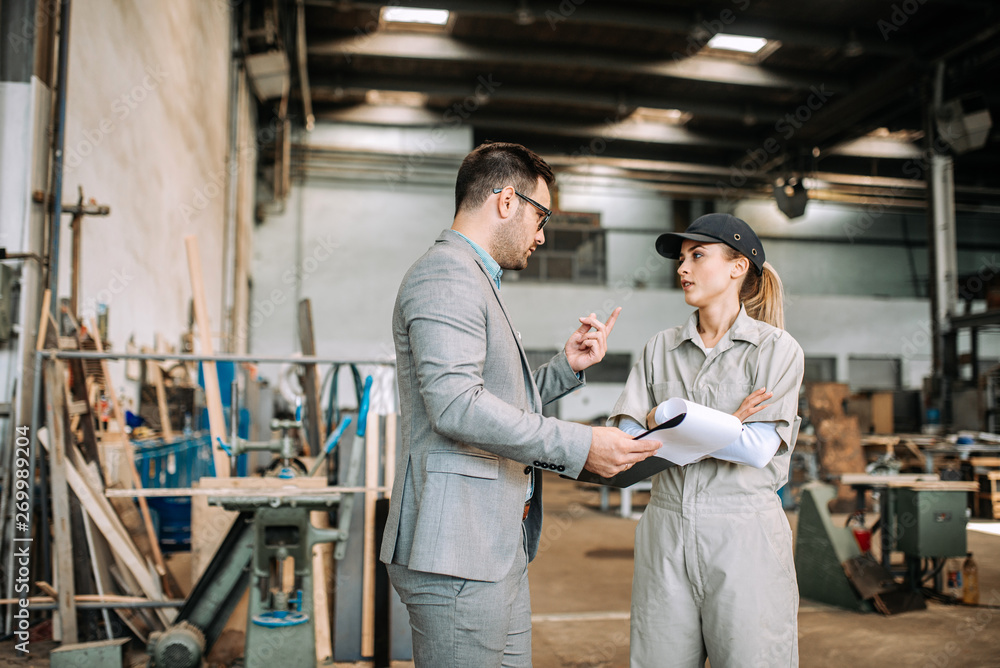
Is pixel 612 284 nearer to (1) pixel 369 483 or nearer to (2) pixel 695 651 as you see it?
(1) pixel 369 483

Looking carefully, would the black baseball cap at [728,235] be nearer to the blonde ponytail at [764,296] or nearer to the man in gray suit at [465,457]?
the blonde ponytail at [764,296]

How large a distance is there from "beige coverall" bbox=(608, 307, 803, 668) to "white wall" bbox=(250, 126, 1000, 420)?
10.3 meters

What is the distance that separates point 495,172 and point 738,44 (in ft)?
31.5

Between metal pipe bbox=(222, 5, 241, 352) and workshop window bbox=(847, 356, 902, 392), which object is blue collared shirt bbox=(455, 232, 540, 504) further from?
workshop window bbox=(847, 356, 902, 392)

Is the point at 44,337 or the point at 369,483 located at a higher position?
the point at 44,337

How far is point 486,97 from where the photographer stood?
34.9 ft

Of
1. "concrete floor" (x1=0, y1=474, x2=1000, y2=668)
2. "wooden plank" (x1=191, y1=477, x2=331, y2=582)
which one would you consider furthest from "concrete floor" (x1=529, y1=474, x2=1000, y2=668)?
"wooden plank" (x1=191, y1=477, x2=331, y2=582)

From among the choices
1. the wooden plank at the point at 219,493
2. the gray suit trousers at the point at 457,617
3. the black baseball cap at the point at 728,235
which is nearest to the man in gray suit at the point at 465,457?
the gray suit trousers at the point at 457,617

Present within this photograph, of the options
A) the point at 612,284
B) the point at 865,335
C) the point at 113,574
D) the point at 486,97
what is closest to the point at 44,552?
the point at 113,574

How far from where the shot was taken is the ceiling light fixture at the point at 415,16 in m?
9.08

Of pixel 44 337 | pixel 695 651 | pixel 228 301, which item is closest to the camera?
pixel 695 651

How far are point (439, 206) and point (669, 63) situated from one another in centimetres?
467

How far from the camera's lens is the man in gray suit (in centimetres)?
127

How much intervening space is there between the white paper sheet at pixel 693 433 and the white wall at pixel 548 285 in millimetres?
10458
